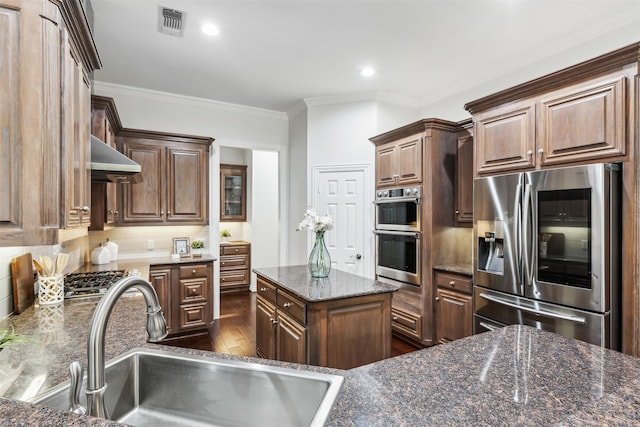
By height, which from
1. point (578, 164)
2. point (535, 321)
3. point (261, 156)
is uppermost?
point (261, 156)

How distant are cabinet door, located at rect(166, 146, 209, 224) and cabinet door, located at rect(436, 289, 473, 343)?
3.00 meters

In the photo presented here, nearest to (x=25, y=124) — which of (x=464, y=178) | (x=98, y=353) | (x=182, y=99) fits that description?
(x=98, y=353)

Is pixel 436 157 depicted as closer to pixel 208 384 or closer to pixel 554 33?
Result: pixel 554 33

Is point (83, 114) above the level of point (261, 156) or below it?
below

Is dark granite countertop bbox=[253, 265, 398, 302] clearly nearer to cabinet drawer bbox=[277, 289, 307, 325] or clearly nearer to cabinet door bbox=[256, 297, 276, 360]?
cabinet drawer bbox=[277, 289, 307, 325]

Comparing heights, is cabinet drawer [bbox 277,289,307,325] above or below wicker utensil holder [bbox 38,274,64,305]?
below

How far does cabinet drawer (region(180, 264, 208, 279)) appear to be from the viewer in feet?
12.5

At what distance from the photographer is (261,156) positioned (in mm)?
6195

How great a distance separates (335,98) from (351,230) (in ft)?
5.73

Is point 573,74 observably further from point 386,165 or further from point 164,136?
point 164,136

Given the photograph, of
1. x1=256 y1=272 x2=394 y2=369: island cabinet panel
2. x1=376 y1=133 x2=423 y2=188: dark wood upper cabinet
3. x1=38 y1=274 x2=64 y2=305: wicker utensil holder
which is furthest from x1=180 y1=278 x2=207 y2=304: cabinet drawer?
x1=376 y1=133 x2=423 y2=188: dark wood upper cabinet

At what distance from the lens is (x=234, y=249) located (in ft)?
19.9

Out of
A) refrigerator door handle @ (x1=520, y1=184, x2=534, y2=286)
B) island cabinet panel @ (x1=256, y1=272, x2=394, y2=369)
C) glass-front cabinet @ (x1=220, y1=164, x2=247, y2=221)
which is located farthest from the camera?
glass-front cabinet @ (x1=220, y1=164, x2=247, y2=221)

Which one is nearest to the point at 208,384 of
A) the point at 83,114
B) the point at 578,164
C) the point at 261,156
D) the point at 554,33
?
the point at 83,114
